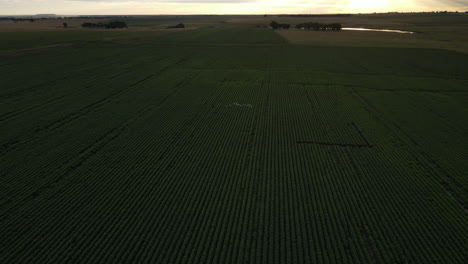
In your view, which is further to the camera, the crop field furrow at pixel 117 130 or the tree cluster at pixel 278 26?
the tree cluster at pixel 278 26

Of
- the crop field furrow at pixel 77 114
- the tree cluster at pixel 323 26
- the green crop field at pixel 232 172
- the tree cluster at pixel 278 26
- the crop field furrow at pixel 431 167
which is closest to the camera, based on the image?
the green crop field at pixel 232 172

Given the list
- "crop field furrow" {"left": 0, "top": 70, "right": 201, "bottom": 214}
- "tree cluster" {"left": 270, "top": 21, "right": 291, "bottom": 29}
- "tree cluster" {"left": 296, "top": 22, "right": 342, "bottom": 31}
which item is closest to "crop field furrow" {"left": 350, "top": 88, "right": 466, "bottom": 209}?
"crop field furrow" {"left": 0, "top": 70, "right": 201, "bottom": 214}

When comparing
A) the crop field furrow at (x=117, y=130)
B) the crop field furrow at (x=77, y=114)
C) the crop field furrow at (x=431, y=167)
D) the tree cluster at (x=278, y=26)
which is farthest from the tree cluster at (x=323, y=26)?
the crop field furrow at (x=431, y=167)

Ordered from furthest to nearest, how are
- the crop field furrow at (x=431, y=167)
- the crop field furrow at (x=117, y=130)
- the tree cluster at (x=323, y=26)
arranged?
the tree cluster at (x=323, y=26) < the crop field furrow at (x=117, y=130) < the crop field furrow at (x=431, y=167)

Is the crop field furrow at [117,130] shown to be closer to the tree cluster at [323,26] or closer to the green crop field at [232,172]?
the green crop field at [232,172]

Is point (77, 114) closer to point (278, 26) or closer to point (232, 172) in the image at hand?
point (232, 172)

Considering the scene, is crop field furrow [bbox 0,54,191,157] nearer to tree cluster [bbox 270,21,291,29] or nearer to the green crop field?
the green crop field

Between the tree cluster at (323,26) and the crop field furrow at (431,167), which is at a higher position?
the tree cluster at (323,26)

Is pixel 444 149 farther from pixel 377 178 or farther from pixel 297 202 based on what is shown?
pixel 297 202

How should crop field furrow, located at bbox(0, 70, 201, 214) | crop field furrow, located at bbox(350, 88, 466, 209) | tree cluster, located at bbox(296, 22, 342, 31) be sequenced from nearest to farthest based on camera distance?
crop field furrow, located at bbox(350, 88, 466, 209), crop field furrow, located at bbox(0, 70, 201, 214), tree cluster, located at bbox(296, 22, 342, 31)
